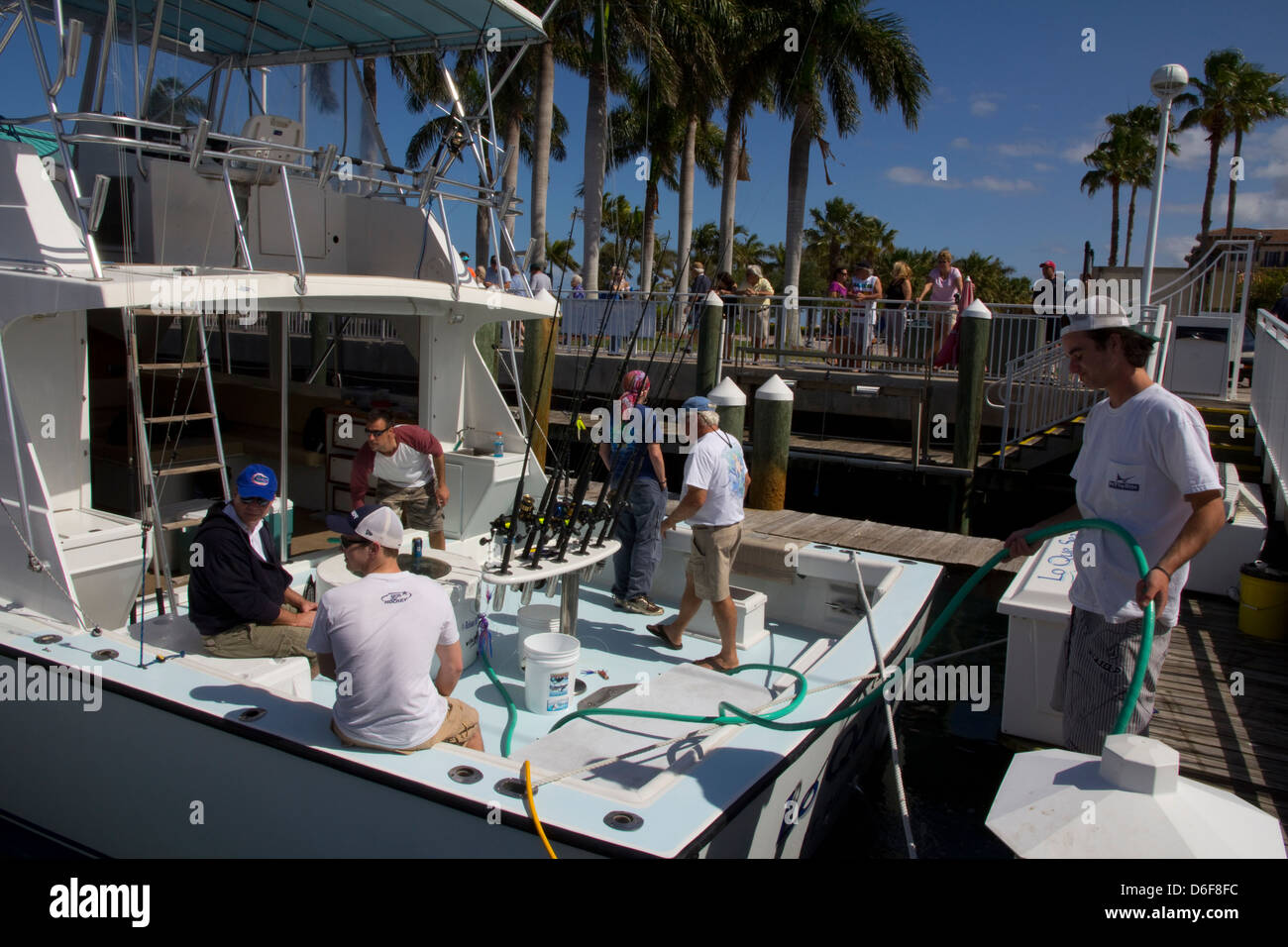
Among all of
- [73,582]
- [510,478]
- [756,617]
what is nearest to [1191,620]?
[756,617]

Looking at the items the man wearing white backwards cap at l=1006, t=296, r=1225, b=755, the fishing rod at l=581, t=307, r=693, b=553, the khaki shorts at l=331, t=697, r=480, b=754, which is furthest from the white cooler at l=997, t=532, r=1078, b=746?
the khaki shorts at l=331, t=697, r=480, b=754

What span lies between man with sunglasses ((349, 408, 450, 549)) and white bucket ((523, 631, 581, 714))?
1.54m

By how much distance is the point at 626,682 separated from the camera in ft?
16.2

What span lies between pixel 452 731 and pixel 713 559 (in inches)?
78.5

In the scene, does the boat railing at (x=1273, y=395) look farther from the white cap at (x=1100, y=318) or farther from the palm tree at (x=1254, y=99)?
the palm tree at (x=1254, y=99)

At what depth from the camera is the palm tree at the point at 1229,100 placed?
40.7 meters

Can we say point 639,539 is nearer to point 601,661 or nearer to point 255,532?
point 601,661

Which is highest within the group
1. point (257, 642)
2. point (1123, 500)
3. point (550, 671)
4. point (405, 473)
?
point (1123, 500)

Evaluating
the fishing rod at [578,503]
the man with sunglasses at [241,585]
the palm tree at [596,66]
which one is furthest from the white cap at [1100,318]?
the palm tree at [596,66]

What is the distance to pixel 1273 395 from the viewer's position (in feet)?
26.4

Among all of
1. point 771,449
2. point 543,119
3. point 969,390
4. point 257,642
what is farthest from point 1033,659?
point 543,119

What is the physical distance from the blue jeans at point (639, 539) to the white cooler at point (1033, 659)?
2055 mm

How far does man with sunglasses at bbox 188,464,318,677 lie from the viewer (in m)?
3.97
